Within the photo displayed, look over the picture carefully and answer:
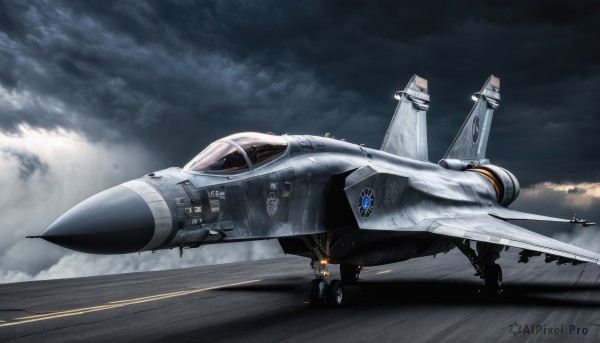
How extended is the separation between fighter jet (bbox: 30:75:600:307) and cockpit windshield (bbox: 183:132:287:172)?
2 centimetres

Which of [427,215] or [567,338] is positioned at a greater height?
[427,215]

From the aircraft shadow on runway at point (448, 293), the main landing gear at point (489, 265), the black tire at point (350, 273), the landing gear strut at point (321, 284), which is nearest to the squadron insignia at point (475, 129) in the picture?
the aircraft shadow on runway at point (448, 293)

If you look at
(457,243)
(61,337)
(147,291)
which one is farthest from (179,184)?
(457,243)

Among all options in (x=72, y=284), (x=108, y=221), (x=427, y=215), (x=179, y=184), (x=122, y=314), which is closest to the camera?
(x=108, y=221)

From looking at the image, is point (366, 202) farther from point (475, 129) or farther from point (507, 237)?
point (475, 129)

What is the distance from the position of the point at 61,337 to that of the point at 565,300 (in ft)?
32.3

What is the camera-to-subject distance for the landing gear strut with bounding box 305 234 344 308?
10.1 m

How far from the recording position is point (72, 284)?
51.3 feet

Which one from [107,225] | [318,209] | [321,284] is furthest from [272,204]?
[107,225]

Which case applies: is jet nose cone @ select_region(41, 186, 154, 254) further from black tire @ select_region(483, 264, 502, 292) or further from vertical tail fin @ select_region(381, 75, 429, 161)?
vertical tail fin @ select_region(381, 75, 429, 161)

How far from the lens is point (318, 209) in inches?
397

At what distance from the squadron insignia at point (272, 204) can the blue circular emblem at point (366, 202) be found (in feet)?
6.88

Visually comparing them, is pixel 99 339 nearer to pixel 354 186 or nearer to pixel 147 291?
pixel 354 186

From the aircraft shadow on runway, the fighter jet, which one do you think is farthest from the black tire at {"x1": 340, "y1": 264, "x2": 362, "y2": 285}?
the aircraft shadow on runway
